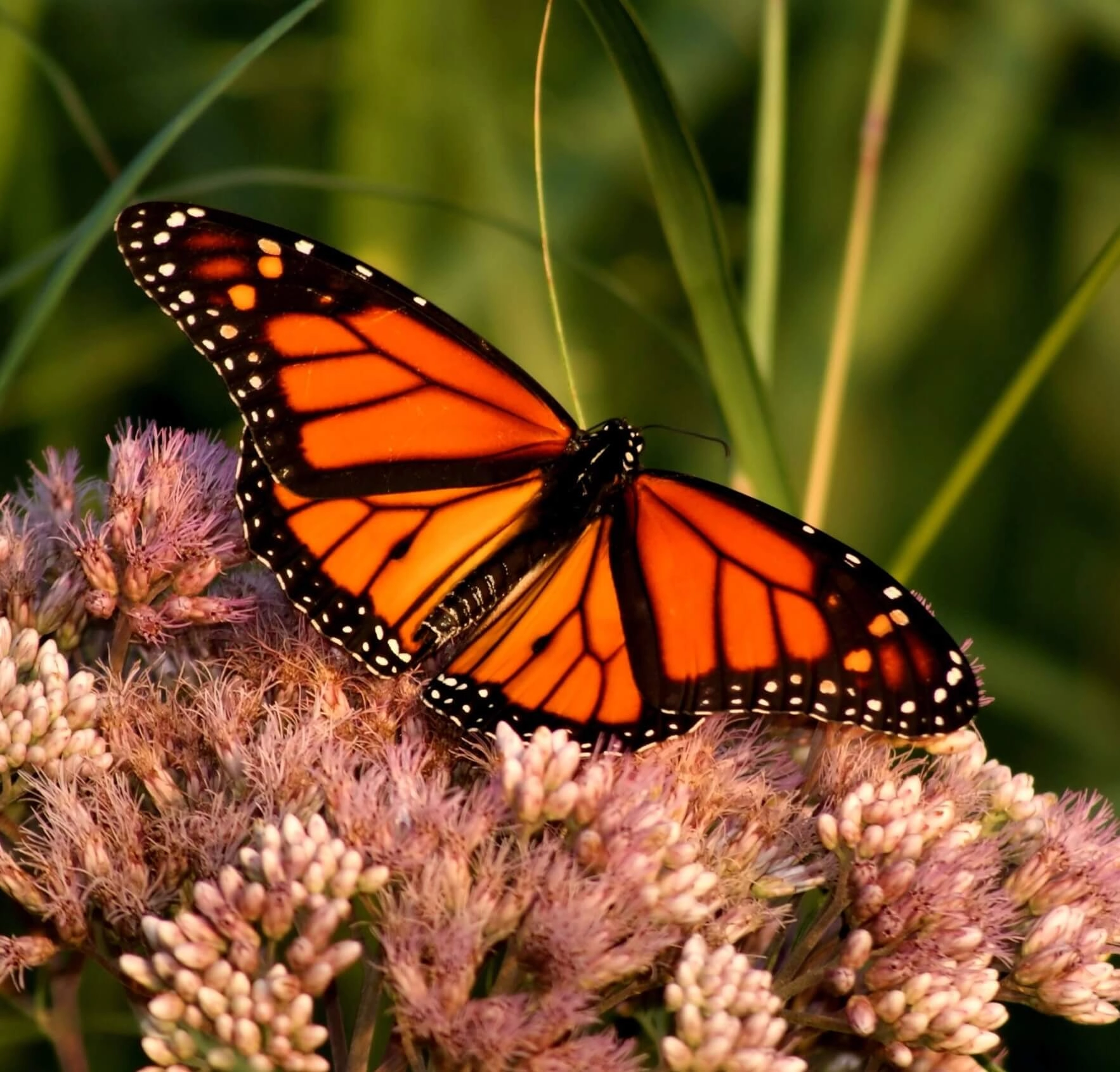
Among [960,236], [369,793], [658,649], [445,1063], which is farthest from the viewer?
[960,236]

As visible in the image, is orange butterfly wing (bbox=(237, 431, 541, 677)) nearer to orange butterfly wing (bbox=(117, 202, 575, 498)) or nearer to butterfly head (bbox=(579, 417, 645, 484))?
orange butterfly wing (bbox=(117, 202, 575, 498))

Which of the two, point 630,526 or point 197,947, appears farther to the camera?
point 630,526

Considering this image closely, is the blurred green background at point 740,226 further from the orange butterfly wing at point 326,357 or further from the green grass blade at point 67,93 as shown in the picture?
the orange butterfly wing at point 326,357

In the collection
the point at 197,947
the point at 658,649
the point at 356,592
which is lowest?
the point at 197,947

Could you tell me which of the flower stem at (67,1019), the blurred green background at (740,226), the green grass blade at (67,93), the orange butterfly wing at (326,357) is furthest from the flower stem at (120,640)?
the blurred green background at (740,226)

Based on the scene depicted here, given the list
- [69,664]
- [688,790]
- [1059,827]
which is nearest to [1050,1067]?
[1059,827]

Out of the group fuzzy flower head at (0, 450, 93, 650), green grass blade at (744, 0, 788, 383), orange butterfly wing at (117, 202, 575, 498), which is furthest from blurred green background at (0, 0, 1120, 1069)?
orange butterfly wing at (117, 202, 575, 498)

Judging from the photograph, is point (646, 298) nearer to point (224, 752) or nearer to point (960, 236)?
point (960, 236)
